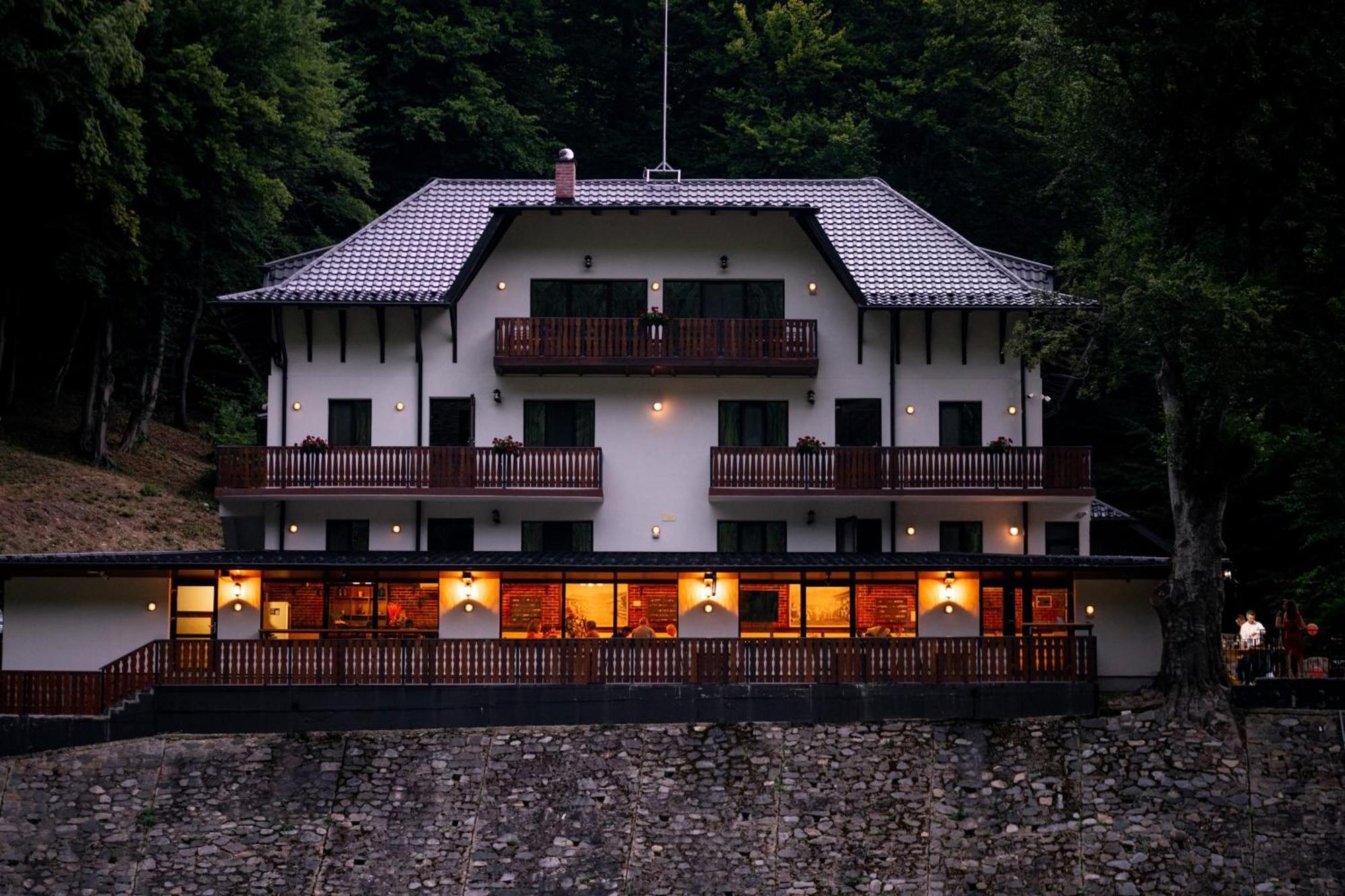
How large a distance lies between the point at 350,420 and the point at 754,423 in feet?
32.4

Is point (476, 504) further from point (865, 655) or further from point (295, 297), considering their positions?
point (865, 655)

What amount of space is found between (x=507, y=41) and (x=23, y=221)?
72.4 ft

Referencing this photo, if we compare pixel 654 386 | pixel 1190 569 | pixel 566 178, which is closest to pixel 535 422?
pixel 654 386

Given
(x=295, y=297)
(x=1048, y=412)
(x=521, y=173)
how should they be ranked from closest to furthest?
1. (x=295, y=297)
2. (x=1048, y=412)
3. (x=521, y=173)

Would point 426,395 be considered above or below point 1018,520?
above

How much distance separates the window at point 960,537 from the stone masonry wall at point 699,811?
6.98 meters

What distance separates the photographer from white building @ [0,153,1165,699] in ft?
120

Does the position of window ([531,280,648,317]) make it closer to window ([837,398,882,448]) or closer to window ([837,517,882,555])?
window ([837,398,882,448])

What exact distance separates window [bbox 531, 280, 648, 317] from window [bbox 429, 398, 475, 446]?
2.92m

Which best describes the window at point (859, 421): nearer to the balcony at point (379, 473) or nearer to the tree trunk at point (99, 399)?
the balcony at point (379, 473)

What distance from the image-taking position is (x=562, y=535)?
38.8 m

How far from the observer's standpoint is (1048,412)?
139ft

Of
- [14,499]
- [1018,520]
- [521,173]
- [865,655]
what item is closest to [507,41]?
[521,173]

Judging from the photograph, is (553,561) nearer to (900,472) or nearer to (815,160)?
(900,472)
